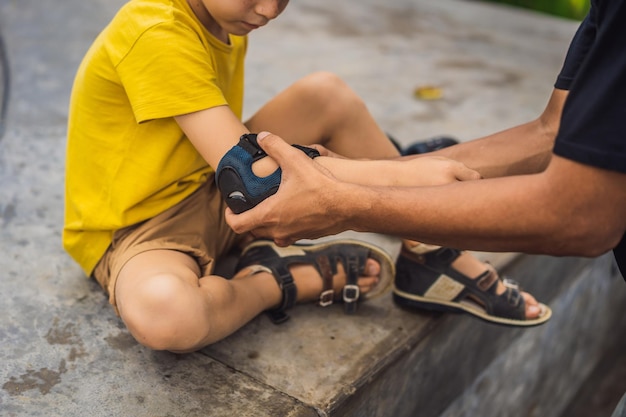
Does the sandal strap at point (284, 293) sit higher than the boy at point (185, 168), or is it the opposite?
the boy at point (185, 168)

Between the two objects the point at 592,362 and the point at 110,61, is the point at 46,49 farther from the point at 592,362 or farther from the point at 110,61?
the point at 592,362

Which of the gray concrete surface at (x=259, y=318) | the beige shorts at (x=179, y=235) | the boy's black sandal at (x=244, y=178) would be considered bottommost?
the gray concrete surface at (x=259, y=318)

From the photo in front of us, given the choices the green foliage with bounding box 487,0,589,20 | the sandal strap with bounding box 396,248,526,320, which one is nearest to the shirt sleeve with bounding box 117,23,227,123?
the sandal strap with bounding box 396,248,526,320

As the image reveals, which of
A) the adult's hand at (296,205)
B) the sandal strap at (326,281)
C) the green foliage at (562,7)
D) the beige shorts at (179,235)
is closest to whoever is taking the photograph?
the adult's hand at (296,205)

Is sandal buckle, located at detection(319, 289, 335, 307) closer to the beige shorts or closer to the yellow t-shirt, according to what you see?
the beige shorts

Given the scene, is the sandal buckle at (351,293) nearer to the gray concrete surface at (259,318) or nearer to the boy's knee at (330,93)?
the gray concrete surface at (259,318)

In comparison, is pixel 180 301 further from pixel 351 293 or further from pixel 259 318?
pixel 351 293

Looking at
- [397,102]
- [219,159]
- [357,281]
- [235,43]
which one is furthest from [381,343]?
[397,102]

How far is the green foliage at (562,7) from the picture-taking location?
236 inches

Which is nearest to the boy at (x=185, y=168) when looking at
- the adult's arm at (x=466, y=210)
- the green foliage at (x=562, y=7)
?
the adult's arm at (x=466, y=210)

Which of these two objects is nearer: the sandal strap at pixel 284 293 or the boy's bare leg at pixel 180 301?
the boy's bare leg at pixel 180 301

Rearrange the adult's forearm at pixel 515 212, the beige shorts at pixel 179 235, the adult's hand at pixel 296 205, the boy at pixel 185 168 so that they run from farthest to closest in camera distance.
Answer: the beige shorts at pixel 179 235
the boy at pixel 185 168
the adult's hand at pixel 296 205
the adult's forearm at pixel 515 212

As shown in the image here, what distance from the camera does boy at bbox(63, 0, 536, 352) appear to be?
1.76m

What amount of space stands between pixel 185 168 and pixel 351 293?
19.9 inches
